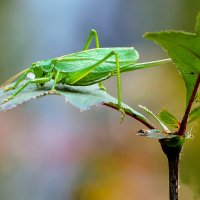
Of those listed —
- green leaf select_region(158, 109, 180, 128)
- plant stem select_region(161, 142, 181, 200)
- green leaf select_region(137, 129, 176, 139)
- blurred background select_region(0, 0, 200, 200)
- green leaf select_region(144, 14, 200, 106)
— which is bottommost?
blurred background select_region(0, 0, 200, 200)

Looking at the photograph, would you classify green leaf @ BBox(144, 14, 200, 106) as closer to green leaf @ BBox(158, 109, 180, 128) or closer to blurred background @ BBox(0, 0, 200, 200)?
green leaf @ BBox(158, 109, 180, 128)

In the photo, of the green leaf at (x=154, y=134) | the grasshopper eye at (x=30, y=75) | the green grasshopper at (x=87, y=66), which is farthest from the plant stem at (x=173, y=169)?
the grasshopper eye at (x=30, y=75)

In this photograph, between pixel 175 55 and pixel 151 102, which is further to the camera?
pixel 151 102

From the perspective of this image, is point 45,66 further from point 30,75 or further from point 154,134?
point 154,134

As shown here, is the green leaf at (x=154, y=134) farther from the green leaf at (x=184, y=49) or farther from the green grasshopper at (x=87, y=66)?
the green grasshopper at (x=87, y=66)

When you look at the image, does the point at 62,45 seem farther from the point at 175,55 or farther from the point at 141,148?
the point at 175,55

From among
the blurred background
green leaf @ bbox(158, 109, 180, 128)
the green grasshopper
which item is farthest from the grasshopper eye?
the blurred background

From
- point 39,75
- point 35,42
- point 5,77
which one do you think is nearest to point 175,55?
point 39,75
